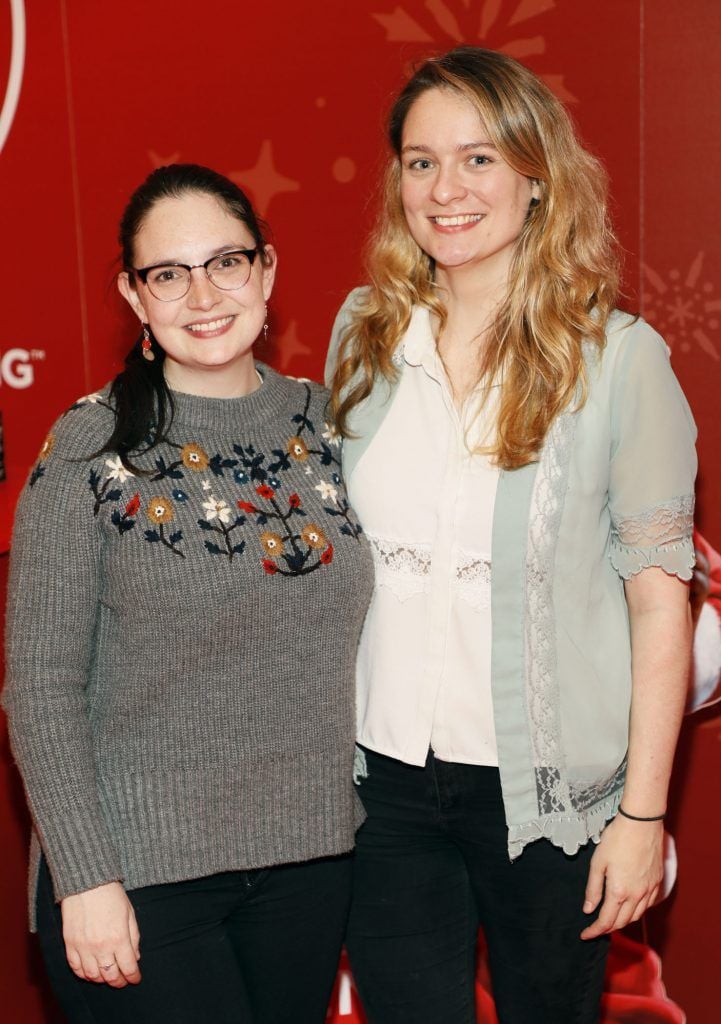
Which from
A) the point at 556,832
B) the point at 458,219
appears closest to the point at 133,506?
the point at 458,219

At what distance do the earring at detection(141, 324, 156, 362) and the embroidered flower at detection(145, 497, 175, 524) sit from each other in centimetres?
26

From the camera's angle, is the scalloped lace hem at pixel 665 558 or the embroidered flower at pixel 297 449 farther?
the embroidered flower at pixel 297 449

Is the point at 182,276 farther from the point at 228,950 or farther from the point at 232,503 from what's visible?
the point at 228,950

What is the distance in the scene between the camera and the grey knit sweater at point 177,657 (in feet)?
5.25

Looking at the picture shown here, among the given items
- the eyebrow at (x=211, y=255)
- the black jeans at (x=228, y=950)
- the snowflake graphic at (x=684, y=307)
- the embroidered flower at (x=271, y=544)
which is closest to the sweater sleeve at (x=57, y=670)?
the black jeans at (x=228, y=950)

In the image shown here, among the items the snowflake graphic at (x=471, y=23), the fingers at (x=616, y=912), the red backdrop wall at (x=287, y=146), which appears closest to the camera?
the fingers at (x=616, y=912)

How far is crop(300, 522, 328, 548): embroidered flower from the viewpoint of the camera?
5.77 ft

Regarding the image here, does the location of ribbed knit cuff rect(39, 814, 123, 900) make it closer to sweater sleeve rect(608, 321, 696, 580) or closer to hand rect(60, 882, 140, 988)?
hand rect(60, 882, 140, 988)

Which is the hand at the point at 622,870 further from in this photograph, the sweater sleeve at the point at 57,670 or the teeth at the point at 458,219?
the teeth at the point at 458,219

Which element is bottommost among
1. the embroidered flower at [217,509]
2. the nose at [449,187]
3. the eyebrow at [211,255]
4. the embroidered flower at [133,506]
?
the embroidered flower at [217,509]

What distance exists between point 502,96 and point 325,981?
1350 millimetres

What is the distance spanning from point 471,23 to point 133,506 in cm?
148

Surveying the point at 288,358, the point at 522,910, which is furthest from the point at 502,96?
the point at 522,910

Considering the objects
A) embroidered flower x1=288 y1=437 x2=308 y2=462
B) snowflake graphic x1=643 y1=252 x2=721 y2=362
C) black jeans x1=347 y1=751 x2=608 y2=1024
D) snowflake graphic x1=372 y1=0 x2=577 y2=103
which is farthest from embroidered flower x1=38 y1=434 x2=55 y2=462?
snowflake graphic x1=643 y1=252 x2=721 y2=362
